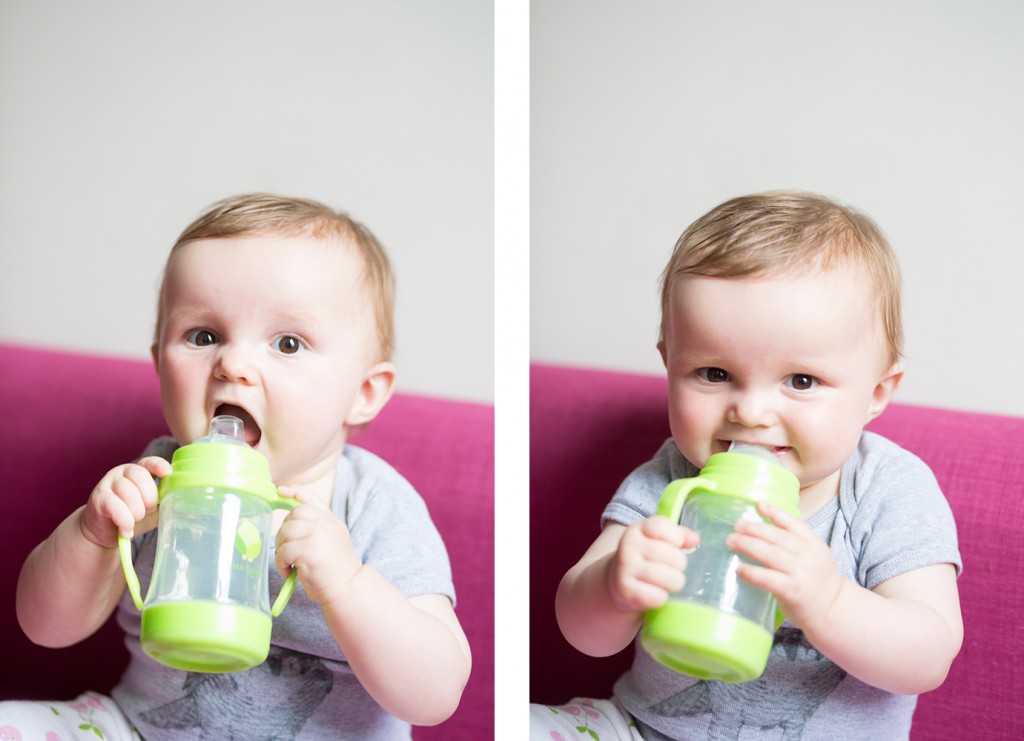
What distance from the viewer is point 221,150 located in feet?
4.24

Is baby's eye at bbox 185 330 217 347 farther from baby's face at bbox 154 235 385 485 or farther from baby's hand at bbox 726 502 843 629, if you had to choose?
baby's hand at bbox 726 502 843 629

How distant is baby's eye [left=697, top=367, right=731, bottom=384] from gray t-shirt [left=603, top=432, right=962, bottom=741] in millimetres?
142

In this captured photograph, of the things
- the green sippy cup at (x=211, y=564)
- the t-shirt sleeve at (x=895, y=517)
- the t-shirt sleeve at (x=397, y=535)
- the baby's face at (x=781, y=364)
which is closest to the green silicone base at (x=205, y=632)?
the green sippy cup at (x=211, y=564)

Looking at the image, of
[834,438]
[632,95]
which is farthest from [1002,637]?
[632,95]

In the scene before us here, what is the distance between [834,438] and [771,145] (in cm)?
39

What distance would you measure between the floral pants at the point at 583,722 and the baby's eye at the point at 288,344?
1.36 feet

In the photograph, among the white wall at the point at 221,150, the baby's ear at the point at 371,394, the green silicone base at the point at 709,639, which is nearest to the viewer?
the green silicone base at the point at 709,639

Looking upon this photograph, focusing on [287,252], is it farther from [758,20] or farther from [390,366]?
[758,20]

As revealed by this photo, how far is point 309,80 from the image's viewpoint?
126 cm

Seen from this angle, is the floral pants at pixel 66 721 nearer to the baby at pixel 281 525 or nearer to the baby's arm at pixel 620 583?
the baby at pixel 281 525

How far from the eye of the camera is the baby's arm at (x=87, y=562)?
80cm

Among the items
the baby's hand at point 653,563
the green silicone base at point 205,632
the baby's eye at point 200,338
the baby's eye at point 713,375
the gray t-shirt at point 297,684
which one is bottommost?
the gray t-shirt at point 297,684

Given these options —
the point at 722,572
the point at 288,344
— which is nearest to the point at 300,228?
the point at 288,344

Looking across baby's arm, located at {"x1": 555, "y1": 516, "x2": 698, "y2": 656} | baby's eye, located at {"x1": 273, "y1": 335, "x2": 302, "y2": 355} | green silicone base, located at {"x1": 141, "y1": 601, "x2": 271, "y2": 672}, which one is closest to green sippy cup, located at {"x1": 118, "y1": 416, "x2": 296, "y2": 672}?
green silicone base, located at {"x1": 141, "y1": 601, "x2": 271, "y2": 672}
